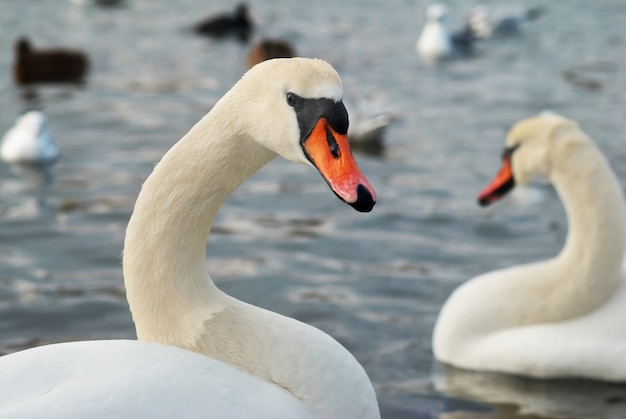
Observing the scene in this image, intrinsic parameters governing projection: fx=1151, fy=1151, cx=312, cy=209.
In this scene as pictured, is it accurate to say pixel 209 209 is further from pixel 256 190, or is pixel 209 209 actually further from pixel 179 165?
pixel 256 190

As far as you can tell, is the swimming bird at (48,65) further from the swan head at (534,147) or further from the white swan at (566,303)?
the white swan at (566,303)

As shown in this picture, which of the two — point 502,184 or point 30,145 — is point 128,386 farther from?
point 30,145

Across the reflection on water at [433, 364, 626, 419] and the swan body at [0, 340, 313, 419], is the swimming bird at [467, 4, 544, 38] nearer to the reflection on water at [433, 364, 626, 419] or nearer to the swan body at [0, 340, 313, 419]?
the reflection on water at [433, 364, 626, 419]

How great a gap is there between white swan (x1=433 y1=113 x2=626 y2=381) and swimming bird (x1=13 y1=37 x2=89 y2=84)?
10.1 metres

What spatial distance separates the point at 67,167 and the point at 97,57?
666 centimetres

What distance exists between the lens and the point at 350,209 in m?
9.40

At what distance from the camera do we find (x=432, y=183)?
1020 cm

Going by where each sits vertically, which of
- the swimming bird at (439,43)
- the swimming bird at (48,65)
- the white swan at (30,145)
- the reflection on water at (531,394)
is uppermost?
the reflection on water at (531,394)

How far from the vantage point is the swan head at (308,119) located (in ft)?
10.5

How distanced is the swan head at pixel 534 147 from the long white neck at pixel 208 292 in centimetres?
308

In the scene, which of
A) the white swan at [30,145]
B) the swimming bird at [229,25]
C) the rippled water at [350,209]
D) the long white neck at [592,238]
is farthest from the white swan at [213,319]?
the swimming bird at [229,25]

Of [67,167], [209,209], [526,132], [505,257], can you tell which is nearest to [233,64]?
[67,167]

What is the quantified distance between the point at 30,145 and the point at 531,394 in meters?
6.35

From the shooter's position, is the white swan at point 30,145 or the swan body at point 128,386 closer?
the swan body at point 128,386
